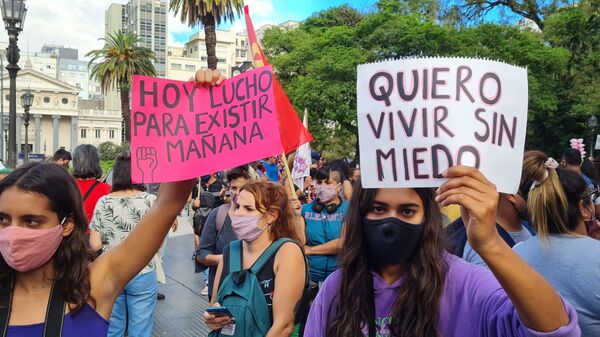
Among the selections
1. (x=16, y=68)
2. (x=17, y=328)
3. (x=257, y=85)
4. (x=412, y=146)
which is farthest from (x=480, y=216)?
(x=16, y=68)

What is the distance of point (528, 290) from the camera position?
1.42 m

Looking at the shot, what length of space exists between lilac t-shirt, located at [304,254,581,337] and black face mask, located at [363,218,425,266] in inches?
4.0

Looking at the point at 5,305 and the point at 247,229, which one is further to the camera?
the point at 247,229

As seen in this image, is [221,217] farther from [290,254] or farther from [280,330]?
[280,330]

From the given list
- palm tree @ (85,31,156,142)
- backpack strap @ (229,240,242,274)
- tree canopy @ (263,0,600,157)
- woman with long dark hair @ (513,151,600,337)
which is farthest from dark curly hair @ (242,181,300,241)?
palm tree @ (85,31,156,142)

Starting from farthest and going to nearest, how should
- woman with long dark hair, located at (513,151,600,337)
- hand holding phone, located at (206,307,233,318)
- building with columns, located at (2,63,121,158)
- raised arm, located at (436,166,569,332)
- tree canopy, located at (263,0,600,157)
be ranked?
1. building with columns, located at (2,63,121,158)
2. tree canopy, located at (263,0,600,157)
3. hand holding phone, located at (206,307,233,318)
4. woman with long dark hair, located at (513,151,600,337)
5. raised arm, located at (436,166,569,332)

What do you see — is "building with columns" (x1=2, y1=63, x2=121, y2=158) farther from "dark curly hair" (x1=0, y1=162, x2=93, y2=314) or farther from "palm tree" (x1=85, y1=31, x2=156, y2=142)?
"dark curly hair" (x1=0, y1=162, x2=93, y2=314)

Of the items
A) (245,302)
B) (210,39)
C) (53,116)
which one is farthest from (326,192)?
(53,116)

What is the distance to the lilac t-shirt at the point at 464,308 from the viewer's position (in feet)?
5.08

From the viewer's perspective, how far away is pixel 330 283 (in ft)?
6.79

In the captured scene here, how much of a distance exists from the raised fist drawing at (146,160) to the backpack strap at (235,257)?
1074mm

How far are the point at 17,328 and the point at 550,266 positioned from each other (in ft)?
7.79

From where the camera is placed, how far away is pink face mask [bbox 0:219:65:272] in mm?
1869

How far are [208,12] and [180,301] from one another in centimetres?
1881
